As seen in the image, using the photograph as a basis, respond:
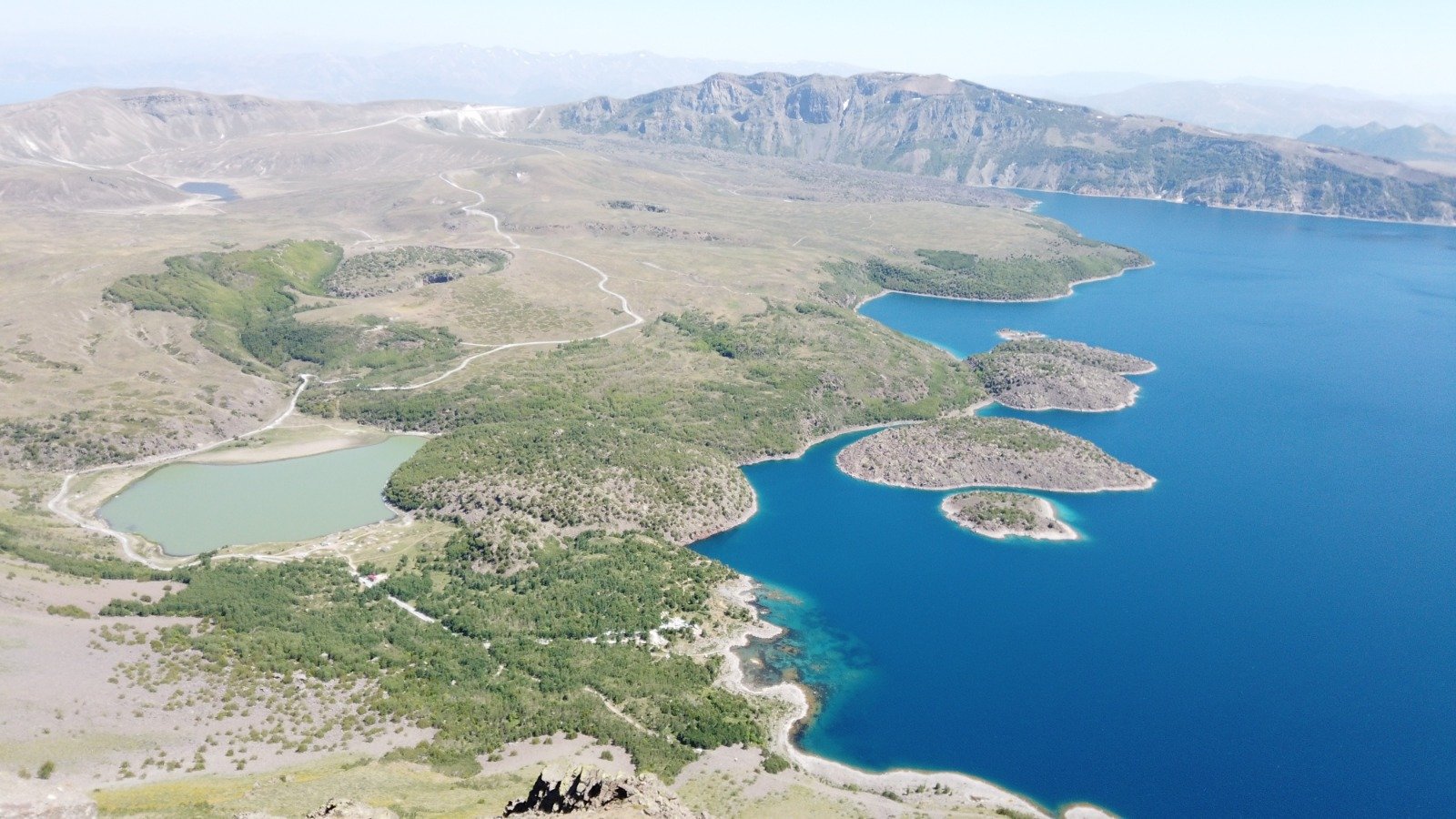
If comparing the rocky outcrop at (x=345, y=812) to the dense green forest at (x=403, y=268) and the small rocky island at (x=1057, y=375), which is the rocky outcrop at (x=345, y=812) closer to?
the small rocky island at (x=1057, y=375)

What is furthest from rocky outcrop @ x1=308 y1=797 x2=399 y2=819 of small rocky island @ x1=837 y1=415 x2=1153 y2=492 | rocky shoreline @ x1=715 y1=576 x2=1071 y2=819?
small rocky island @ x1=837 y1=415 x2=1153 y2=492

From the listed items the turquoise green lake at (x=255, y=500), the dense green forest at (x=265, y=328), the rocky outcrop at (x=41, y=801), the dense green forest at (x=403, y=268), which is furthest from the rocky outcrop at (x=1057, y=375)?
the rocky outcrop at (x=41, y=801)

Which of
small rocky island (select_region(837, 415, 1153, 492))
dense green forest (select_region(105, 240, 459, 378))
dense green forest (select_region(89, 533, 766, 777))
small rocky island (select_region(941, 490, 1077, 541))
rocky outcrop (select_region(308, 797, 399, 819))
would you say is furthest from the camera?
dense green forest (select_region(105, 240, 459, 378))

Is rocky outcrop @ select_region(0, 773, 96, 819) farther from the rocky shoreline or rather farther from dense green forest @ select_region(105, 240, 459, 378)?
dense green forest @ select_region(105, 240, 459, 378)

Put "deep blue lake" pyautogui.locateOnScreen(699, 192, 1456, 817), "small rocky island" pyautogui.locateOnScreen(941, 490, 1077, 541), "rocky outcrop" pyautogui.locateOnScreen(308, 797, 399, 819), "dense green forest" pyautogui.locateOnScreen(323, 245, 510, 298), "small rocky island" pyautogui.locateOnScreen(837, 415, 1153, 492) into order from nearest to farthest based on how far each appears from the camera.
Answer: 1. "rocky outcrop" pyautogui.locateOnScreen(308, 797, 399, 819)
2. "deep blue lake" pyautogui.locateOnScreen(699, 192, 1456, 817)
3. "small rocky island" pyautogui.locateOnScreen(941, 490, 1077, 541)
4. "small rocky island" pyautogui.locateOnScreen(837, 415, 1153, 492)
5. "dense green forest" pyautogui.locateOnScreen(323, 245, 510, 298)

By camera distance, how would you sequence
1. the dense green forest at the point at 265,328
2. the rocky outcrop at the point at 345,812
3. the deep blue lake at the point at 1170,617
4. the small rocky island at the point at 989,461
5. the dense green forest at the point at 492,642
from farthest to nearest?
1. the dense green forest at the point at 265,328
2. the small rocky island at the point at 989,461
3. the deep blue lake at the point at 1170,617
4. the dense green forest at the point at 492,642
5. the rocky outcrop at the point at 345,812

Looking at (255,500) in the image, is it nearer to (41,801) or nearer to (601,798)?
(41,801)
